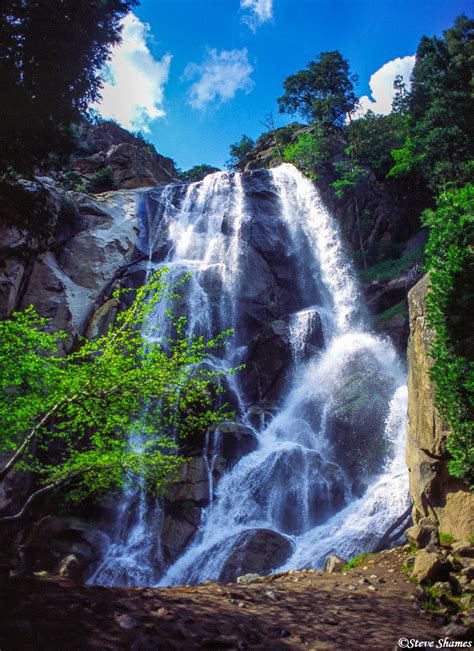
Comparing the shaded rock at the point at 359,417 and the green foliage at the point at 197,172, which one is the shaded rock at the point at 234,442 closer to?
the shaded rock at the point at 359,417

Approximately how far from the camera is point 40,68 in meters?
7.94

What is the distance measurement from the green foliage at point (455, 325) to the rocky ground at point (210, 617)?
8.65ft

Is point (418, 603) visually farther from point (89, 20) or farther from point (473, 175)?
point (473, 175)

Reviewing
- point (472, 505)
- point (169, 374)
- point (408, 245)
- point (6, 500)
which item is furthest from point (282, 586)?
point (408, 245)

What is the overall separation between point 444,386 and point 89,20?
407 inches

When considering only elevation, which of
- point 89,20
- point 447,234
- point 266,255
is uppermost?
point 266,255

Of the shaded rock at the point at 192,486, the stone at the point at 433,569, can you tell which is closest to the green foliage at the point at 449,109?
the shaded rock at the point at 192,486

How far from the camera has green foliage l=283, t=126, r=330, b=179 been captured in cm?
3459

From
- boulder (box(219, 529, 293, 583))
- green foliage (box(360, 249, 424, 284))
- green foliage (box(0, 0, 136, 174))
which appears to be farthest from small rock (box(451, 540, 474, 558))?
green foliage (box(360, 249, 424, 284))

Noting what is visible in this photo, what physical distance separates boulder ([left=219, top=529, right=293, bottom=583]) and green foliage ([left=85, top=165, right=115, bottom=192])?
30.5m

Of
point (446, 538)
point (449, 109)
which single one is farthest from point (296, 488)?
point (449, 109)

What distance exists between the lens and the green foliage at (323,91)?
38.3 metres

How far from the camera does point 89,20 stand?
8.46 metres

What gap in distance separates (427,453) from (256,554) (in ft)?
21.5
